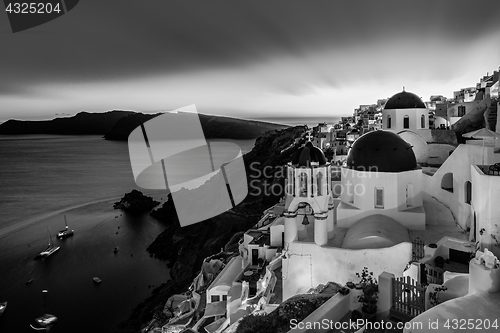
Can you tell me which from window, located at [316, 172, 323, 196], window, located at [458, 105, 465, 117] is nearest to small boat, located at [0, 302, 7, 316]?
window, located at [316, 172, 323, 196]

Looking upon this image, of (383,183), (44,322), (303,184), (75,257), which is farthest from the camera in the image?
(75,257)

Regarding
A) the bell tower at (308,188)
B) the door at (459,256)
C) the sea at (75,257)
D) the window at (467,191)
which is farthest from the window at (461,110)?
the sea at (75,257)

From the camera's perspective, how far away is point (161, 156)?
13512 centimetres

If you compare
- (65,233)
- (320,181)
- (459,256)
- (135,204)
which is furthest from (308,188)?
(135,204)

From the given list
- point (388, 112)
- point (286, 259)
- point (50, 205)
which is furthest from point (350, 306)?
point (50, 205)

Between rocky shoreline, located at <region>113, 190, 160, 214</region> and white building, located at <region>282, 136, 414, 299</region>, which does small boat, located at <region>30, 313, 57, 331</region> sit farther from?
rocky shoreline, located at <region>113, 190, 160, 214</region>

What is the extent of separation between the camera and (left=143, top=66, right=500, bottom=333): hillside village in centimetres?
590

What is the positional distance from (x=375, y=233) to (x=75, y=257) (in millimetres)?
38903

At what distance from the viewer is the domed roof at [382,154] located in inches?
524

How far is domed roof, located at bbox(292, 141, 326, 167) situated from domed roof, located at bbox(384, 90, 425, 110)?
10.00m

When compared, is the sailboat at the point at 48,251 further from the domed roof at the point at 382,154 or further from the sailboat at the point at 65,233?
the domed roof at the point at 382,154

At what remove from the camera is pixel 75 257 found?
40656 millimetres

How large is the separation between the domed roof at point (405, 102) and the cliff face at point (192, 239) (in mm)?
16388

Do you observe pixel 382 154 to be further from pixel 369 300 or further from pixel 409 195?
pixel 369 300
